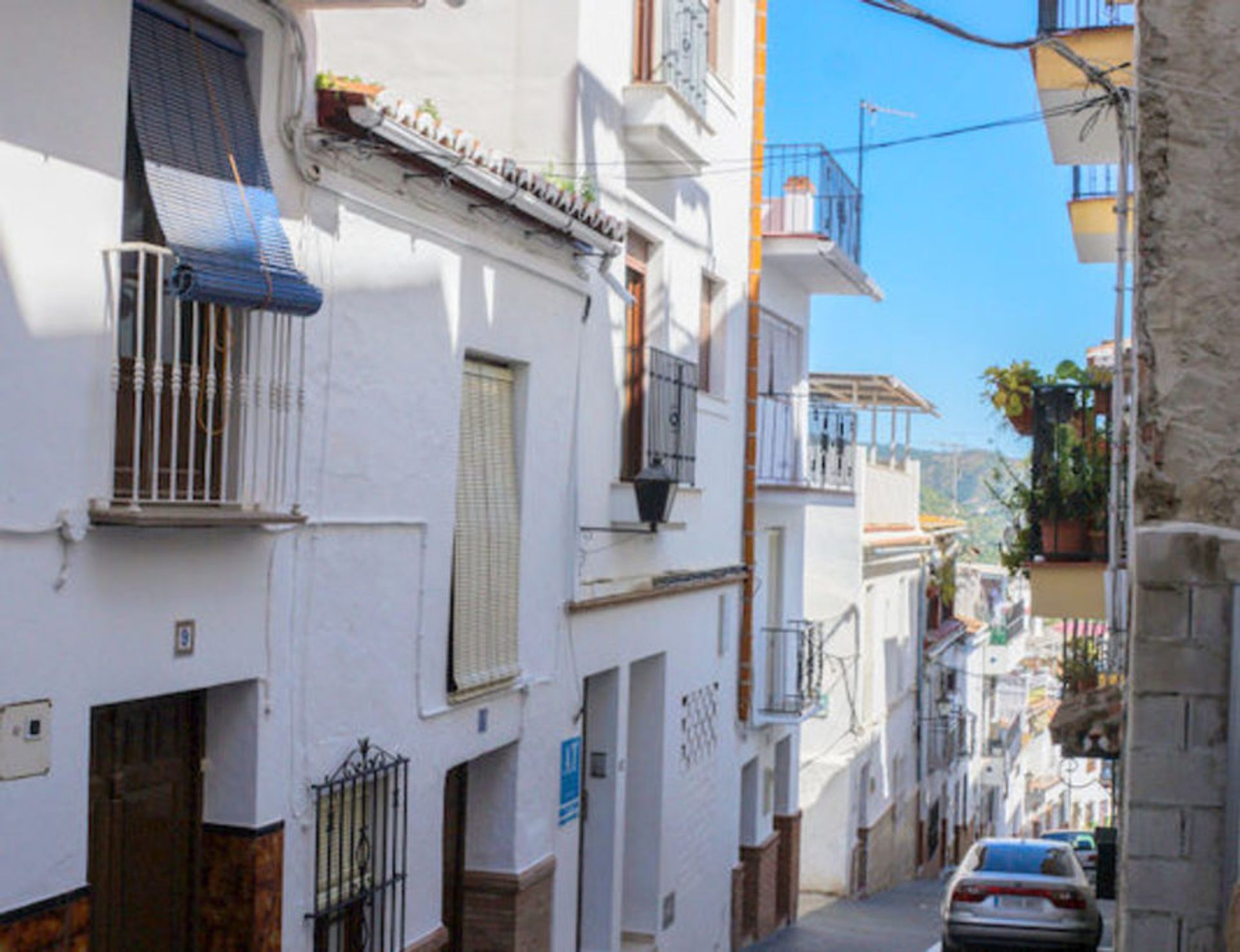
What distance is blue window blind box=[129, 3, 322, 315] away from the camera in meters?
7.38

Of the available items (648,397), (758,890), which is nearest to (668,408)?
(648,397)

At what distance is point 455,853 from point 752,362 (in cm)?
786

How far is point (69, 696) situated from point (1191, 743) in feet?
15.6

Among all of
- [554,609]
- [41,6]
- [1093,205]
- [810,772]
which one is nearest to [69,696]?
[41,6]

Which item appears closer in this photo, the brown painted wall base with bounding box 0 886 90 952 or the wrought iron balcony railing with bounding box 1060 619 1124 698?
the brown painted wall base with bounding box 0 886 90 952

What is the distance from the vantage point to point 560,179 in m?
12.5

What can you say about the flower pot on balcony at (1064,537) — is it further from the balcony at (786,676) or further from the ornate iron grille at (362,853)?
the balcony at (786,676)

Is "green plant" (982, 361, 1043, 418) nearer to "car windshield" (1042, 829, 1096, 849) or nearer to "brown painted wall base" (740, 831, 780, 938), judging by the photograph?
"brown painted wall base" (740, 831, 780, 938)

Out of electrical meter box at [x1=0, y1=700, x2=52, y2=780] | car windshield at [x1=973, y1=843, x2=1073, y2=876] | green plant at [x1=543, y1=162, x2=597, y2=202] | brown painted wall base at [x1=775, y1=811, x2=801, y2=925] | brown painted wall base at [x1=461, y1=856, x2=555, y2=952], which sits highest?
green plant at [x1=543, y1=162, x2=597, y2=202]

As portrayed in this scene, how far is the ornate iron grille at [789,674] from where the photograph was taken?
63.0 ft

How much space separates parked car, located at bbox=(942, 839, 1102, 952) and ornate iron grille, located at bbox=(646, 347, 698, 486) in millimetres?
4674

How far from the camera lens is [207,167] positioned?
779 centimetres

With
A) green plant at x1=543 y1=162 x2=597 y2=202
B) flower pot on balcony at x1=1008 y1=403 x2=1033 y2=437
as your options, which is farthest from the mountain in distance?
green plant at x1=543 y1=162 x2=597 y2=202

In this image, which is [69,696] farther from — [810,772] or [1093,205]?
[810,772]
